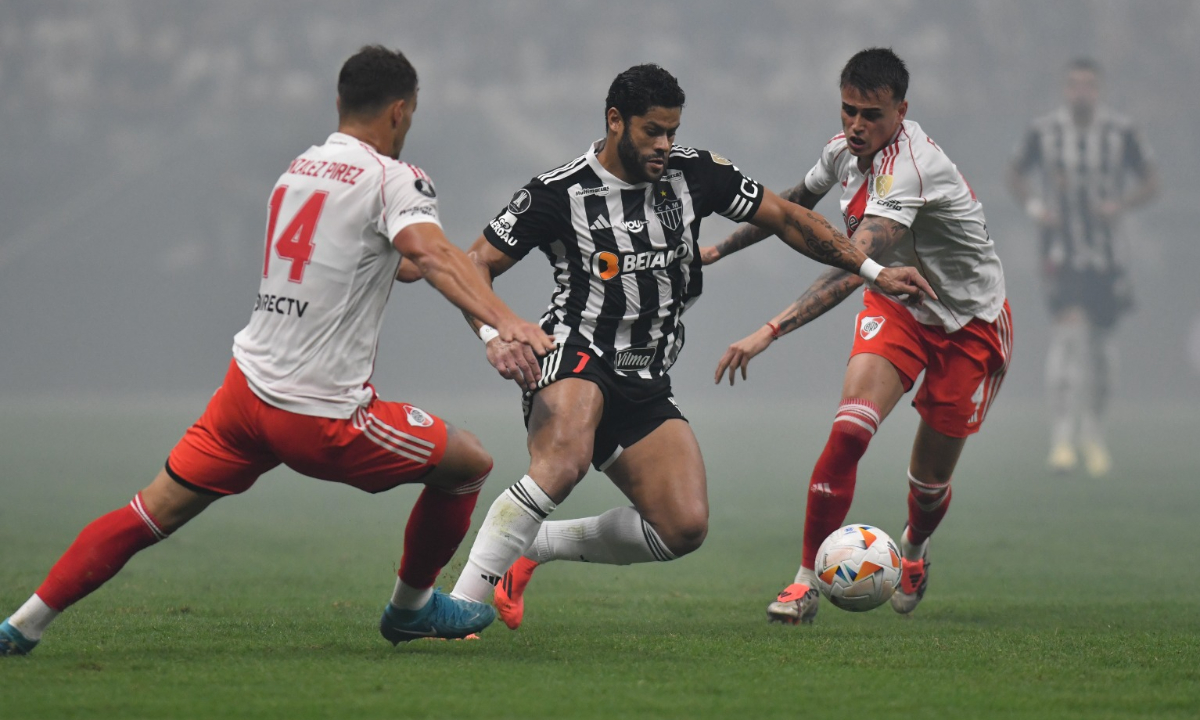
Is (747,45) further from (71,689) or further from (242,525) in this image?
(71,689)

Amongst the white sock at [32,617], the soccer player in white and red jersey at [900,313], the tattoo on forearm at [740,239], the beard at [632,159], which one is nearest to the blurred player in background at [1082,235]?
the soccer player in white and red jersey at [900,313]

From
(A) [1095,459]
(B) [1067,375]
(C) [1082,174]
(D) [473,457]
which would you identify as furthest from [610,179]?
(C) [1082,174]

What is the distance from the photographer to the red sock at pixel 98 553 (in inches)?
176

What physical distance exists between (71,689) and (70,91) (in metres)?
29.3

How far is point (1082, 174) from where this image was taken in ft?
61.5

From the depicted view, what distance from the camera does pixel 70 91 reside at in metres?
30.3

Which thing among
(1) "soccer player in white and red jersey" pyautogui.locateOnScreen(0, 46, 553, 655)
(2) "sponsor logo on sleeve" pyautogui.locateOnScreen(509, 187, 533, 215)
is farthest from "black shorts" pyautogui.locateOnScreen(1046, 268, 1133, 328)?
(1) "soccer player in white and red jersey" pyautogui.locateOnScreen(0, 46, 553, 655)

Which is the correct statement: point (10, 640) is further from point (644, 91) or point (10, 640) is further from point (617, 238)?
point (644, 91)

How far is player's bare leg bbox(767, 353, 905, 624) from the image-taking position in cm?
596

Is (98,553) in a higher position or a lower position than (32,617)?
higher

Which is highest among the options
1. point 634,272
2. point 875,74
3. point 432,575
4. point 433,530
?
point 875,74

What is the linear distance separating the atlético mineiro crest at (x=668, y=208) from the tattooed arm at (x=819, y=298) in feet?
1.93

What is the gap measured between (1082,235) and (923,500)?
45.9ft

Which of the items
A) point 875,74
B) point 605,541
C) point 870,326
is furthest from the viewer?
point 870,326
